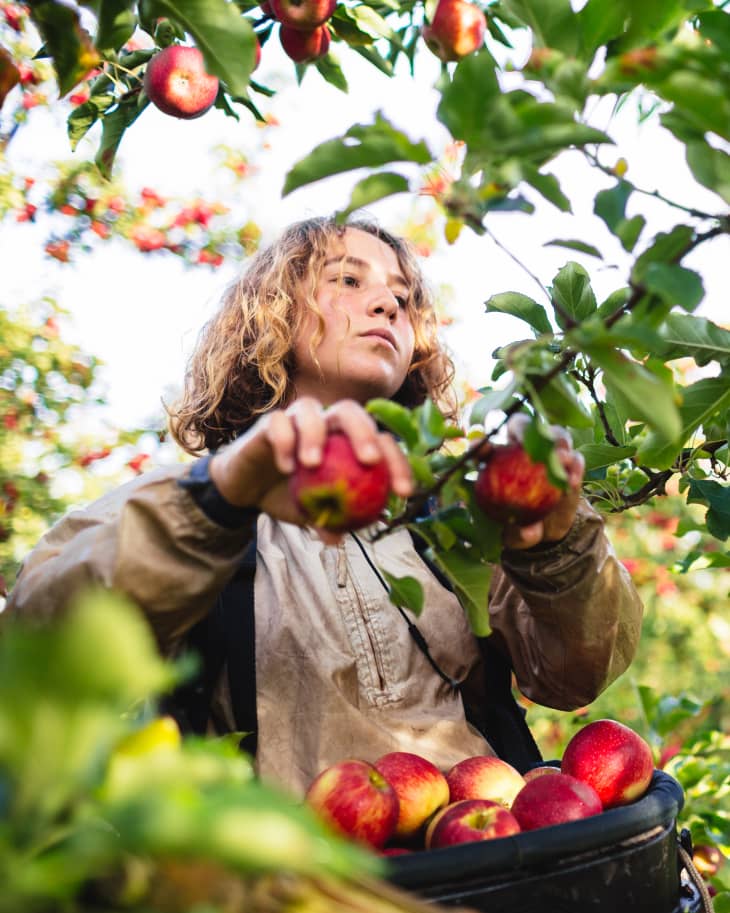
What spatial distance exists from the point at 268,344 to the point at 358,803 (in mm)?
927

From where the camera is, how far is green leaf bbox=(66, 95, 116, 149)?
143 centimetres

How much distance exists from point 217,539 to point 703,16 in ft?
2.16

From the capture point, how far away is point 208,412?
5.88 ft

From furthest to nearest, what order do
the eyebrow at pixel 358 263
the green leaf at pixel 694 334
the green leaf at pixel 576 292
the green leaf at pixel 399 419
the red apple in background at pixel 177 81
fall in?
the eyebrow at pixel 358 263, the red apple in background at pixel 177 81, the green leaf at pixel 576 292, the green leaf at pixel 694 334, the green leaf at pixel 399 419

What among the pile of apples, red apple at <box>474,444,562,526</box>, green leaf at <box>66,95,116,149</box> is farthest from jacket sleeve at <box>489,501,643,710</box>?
green leaf at <box>66,95,116,149</box>

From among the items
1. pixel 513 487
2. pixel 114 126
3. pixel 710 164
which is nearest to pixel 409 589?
pixel 513 487

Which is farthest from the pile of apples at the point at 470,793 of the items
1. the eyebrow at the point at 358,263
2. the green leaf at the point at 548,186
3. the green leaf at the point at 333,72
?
the green leaf at the point at 333,72

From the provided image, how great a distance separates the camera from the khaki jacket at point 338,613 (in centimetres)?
94

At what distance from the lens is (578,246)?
2.87 feet

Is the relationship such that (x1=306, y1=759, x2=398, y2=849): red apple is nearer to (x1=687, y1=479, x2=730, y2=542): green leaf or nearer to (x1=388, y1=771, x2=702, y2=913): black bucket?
(x1=388, y1=771, x2=702, y2=913): black bucket

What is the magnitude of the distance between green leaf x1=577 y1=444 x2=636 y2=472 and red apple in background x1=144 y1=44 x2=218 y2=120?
746 millimetres

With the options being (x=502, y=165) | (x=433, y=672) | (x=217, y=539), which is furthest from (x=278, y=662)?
(x=502, y=165)

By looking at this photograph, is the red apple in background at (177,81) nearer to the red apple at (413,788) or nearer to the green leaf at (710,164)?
the green leaf at (710,164)

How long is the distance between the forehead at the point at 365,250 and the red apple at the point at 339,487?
95cm
